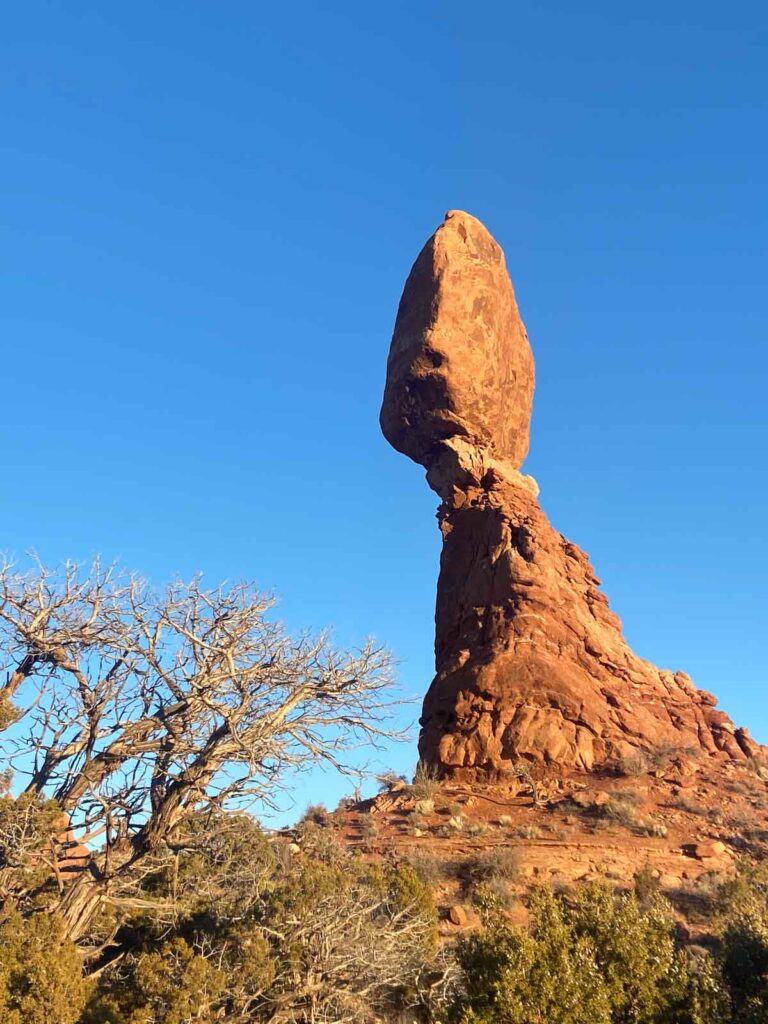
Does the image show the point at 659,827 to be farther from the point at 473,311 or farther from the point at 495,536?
the point at 473,311

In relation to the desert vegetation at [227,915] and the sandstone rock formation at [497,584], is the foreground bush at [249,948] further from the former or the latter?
the sandstone rock formation at [497,584]

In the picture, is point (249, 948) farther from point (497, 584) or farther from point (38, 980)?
point (497, 584)

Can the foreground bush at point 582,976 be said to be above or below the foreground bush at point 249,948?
above

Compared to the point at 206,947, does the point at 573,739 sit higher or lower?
higher

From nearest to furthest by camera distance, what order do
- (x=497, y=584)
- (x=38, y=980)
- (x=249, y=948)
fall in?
(x=38, y=980)
(x=249, y=948)
(x=497, y=584)

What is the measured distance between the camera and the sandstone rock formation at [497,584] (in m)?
26.6

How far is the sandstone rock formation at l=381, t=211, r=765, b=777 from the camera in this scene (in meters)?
26.6

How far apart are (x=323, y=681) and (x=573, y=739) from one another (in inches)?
683

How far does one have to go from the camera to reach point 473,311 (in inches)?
1458

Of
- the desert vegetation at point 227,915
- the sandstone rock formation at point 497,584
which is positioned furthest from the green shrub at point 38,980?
the sandstone rock formation at point 497,584

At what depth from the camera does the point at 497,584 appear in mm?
30953

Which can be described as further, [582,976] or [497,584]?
[497,584]

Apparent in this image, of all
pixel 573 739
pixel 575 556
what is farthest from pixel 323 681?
pixel 575 556

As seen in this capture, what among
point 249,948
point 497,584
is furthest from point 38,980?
point 497,584
